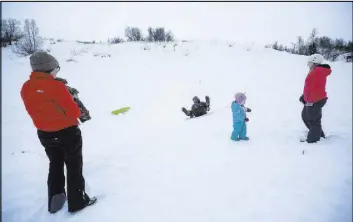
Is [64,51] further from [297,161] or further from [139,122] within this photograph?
[297,161]

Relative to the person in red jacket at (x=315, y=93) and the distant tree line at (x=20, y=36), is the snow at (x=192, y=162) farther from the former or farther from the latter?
the distant tree line at (x=20, y=36)

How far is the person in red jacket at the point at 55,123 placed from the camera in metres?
2.88

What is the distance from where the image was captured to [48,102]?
290cm

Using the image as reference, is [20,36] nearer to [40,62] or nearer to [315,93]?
[40,62]

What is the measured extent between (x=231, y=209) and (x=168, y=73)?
13159mm

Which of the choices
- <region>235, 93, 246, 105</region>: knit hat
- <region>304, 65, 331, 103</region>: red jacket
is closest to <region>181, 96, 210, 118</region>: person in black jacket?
<region>235, 93, 246, 105</region>: knit hat

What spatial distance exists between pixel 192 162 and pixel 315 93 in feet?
9.02

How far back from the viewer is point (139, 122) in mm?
9367

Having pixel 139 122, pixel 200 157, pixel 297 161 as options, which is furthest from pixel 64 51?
pixel 297 161

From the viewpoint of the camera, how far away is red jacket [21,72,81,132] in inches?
112

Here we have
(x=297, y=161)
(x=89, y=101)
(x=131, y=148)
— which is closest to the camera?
(x=297, y=161)

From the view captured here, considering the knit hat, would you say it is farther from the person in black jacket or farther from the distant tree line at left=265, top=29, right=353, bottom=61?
the distant tree line at left=265, top=29, right=353, bottom=61

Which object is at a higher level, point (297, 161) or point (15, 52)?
point (15, 52)

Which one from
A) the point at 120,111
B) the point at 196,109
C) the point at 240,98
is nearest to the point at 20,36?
the point at 120,111
